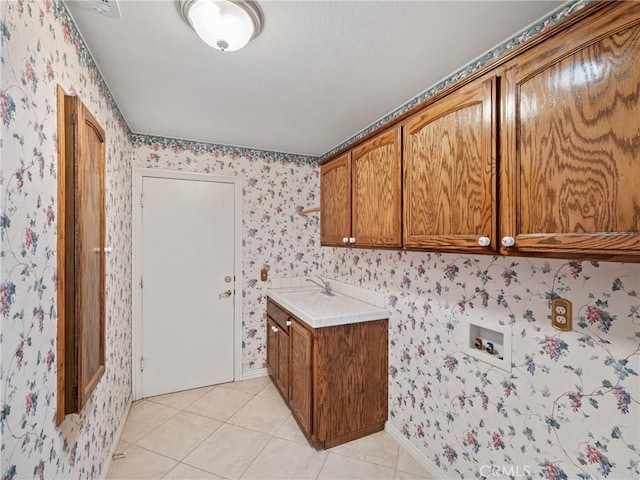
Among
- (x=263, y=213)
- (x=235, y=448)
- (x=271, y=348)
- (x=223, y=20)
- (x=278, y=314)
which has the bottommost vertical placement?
(x=235, y=448)

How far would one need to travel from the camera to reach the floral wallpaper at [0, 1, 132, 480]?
750 millimetres

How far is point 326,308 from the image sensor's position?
2.18 metres

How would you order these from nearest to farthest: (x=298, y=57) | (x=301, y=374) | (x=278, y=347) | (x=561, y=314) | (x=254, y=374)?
(x=561, y=314)
(x=298, y=57)
(x=301, y=374)
(x=278, y=347)
(x=254, y=374)

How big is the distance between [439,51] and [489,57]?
0.81 feet

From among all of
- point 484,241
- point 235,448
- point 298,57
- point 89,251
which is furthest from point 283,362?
point 298,57

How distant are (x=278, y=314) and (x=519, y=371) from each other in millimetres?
1830

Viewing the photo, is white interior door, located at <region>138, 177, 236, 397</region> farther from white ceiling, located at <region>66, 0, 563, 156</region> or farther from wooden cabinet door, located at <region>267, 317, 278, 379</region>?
white ceiling, located at <region>66, 0, 563, 156</region>

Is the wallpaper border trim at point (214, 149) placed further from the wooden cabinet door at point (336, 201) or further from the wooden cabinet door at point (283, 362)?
the wooden cabinet door at point (283, 362)

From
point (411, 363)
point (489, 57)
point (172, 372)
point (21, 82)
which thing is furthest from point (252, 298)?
point (489, 57)

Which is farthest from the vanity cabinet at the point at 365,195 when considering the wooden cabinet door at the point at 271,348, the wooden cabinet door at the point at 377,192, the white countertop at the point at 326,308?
the wooden cabinet door at the point at 271,348

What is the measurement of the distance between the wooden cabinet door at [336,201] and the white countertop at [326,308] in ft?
1.61

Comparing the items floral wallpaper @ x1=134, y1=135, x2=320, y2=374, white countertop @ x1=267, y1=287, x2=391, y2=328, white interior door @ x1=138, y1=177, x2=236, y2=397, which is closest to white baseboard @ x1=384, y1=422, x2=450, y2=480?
white countertop @ x1=267, y1=287, x2=391, y2=328

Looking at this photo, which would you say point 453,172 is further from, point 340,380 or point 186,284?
point 186,284

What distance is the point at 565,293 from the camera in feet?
3.78
